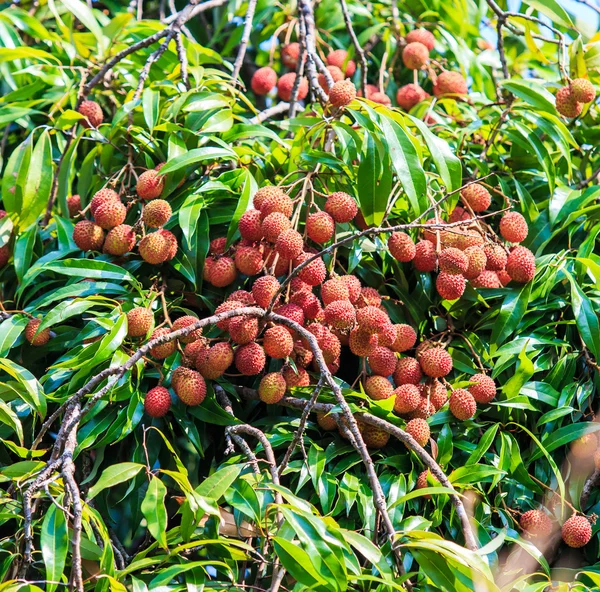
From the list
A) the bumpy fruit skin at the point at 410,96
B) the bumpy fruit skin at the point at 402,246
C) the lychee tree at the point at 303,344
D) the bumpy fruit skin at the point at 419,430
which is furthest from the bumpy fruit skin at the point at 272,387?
the bumpy fruit skin at the point at 410,96

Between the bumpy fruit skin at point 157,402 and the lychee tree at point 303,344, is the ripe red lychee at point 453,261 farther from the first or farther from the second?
the bumpy fruit skin at point 157,402

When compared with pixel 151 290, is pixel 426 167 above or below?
above

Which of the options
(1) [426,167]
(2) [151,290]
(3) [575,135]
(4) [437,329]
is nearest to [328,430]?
(4) [437,329]

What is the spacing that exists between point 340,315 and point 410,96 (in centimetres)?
95

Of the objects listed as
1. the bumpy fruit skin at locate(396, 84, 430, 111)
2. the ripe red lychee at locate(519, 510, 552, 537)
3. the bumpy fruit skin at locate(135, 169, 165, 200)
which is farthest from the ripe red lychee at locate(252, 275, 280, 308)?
the bumpy fruit skin at locate(396, 84, 430, 111)

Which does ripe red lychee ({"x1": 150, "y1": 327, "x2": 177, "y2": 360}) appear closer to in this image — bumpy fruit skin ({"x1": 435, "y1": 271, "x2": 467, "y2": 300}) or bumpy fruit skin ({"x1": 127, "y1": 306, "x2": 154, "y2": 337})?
bumpy fruit skin ({"x1": 127, "y1": 306, "x2": 154, "y2": 337})

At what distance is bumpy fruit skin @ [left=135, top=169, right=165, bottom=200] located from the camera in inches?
68.9

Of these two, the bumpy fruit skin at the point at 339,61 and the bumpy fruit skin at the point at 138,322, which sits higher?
the bumpy fruit skin at the point at 339,61

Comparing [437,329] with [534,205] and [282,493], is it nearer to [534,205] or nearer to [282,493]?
[534,205]

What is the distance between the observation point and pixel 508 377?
1.71 meters

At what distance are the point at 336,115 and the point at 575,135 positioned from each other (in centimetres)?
65

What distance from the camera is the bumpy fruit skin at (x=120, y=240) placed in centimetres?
172

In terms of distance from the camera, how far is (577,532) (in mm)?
1522

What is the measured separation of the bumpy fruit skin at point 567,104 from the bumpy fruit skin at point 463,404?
2.27 feet
